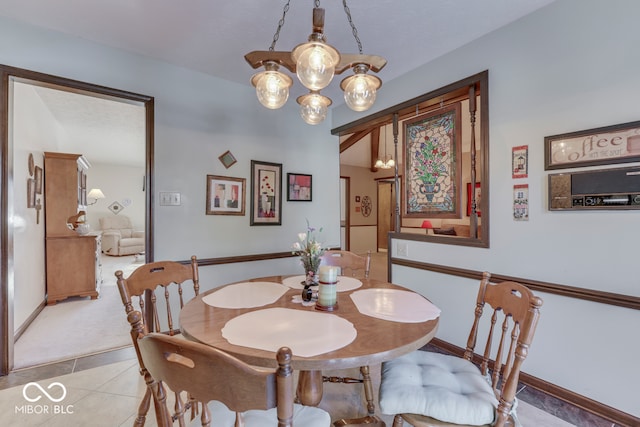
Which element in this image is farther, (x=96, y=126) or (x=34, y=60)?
(x=96, y=126)

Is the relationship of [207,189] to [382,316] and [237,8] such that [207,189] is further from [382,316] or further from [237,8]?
[382,316]

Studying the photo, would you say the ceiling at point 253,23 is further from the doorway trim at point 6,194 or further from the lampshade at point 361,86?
the lampshade at point 361,86

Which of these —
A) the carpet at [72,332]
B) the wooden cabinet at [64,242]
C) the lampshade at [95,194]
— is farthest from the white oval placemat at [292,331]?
the lampshade at [95,194]

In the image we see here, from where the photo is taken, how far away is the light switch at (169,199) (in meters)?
2.61

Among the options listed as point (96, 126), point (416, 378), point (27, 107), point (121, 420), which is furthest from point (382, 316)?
point (96, 126)

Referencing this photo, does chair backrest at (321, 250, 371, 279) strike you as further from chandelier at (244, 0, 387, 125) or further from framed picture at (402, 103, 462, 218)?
chandelier at (244, 0, 387, 125)

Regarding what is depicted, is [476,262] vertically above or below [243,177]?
below

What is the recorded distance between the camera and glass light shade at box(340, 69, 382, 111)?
5.23ft

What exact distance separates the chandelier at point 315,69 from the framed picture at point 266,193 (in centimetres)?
147

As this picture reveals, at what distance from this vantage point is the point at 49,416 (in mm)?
1694

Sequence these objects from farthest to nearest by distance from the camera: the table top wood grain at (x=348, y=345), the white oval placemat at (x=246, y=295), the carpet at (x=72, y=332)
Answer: the carpet at (x=72, y=332), the white oval placemat at (x=246, y=295), the table top wood grain at (x=348, y=345)

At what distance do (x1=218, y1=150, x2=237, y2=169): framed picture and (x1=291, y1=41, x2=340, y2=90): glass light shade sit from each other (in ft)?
5.84

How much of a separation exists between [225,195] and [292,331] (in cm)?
215

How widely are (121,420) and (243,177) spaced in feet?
7.01
